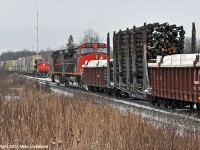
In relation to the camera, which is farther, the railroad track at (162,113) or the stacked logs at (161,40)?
the stacked logs at (161,40)

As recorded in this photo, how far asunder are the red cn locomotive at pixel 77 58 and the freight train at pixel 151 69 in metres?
1.75

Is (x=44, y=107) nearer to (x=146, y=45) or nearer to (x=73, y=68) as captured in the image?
(x=146, y=45)

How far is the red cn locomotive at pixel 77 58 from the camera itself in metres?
34.3

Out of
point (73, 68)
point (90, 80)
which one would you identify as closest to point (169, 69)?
point (90, 80)

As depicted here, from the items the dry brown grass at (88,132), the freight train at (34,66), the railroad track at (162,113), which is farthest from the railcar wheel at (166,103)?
the freight train at (34,66)

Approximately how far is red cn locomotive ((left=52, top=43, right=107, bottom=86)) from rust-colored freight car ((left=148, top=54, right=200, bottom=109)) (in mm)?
14763

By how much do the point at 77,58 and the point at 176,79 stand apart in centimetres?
1862

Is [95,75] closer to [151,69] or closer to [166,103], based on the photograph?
[151,69]

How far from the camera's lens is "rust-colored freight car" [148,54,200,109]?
15.7 metres

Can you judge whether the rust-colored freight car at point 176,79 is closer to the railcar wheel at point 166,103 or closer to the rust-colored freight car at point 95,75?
the railcar wheel at point 166,103

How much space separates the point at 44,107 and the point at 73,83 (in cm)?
2572

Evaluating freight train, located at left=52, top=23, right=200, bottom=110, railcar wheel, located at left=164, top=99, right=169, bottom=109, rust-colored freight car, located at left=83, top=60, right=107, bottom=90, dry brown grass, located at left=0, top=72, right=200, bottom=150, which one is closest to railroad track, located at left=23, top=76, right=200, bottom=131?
railcar wheel, located at left=164, top=99, right=169, bottom=109

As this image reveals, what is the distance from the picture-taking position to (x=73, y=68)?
3638 centimetres

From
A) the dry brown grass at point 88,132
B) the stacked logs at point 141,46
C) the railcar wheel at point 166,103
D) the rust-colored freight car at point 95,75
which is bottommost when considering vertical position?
the railcar wheel at point 166,103
